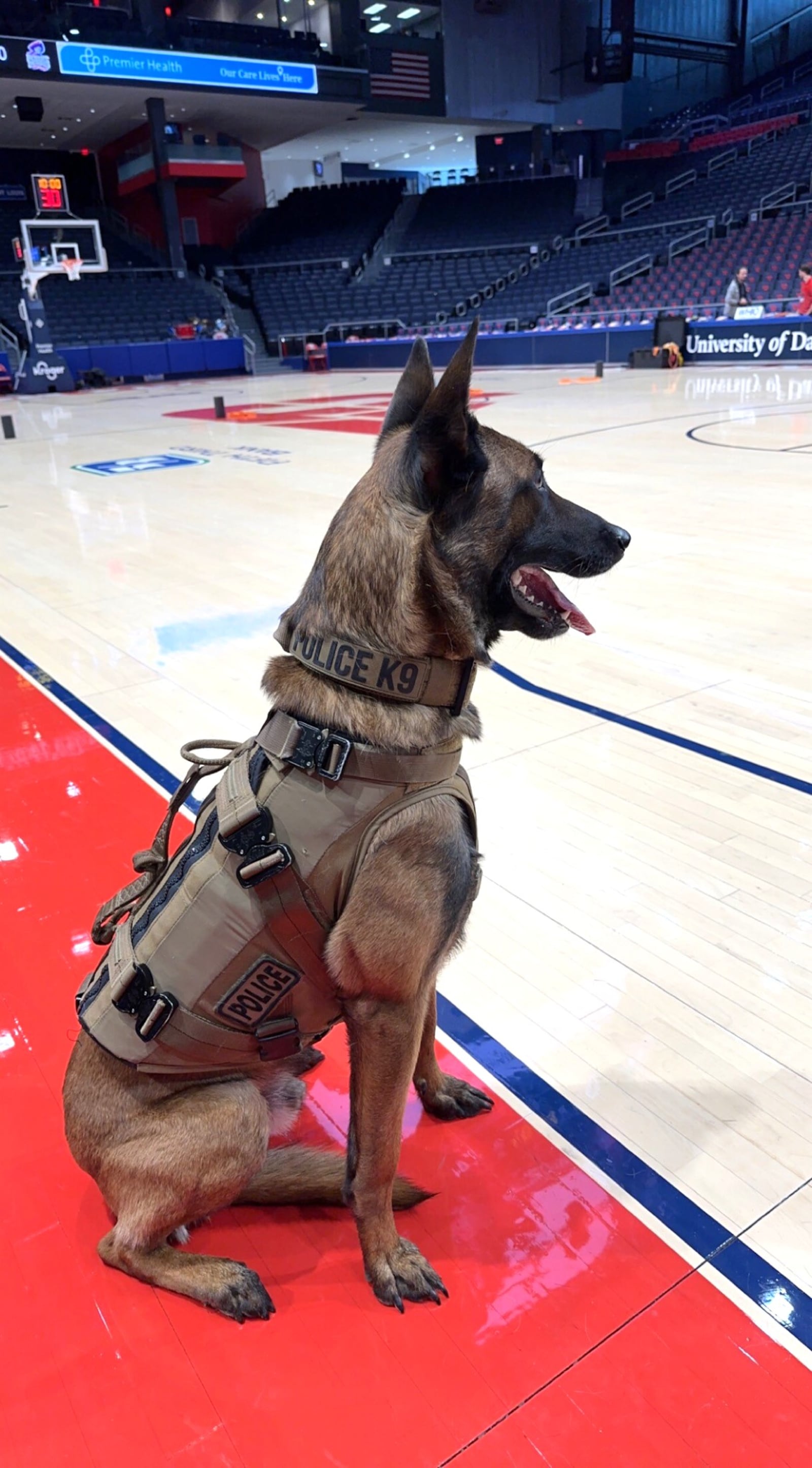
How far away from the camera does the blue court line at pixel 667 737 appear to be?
3043 mm

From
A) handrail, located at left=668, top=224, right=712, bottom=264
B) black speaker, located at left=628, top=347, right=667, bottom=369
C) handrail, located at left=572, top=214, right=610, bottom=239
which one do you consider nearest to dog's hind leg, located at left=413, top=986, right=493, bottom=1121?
black speaker, located at left=628, top=347, right=667, bottom=369

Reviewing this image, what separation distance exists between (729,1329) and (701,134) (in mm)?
38372

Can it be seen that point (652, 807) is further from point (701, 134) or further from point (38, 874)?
point (701, 134)

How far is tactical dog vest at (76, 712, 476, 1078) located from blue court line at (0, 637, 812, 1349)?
0.63 m

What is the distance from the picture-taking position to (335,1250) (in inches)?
63.5

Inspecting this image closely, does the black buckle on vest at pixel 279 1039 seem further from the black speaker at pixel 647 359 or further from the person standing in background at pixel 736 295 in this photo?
the person standing in background at pixel 736 295

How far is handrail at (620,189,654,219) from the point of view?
90.9 feet

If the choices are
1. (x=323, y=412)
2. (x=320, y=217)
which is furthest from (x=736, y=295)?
(x=320, y=217)

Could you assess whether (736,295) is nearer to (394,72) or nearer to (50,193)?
(394,72)

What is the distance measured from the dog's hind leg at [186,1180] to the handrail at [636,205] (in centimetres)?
3126

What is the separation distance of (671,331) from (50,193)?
698 inches

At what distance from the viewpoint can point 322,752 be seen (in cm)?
138

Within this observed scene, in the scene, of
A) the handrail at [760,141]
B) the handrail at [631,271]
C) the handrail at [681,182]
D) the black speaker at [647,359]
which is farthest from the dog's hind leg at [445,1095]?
the handrail at [681,182]

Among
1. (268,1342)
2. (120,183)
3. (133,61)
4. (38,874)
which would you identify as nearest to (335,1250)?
(268,1342)
